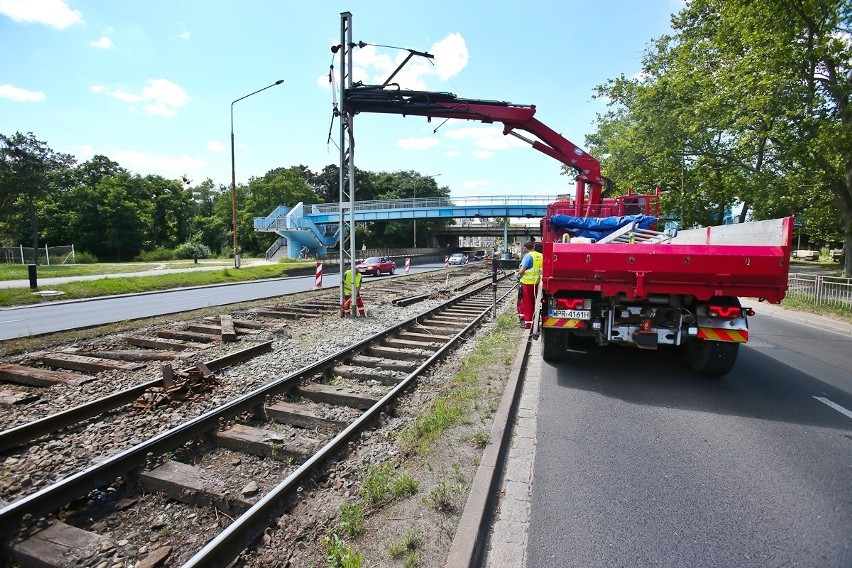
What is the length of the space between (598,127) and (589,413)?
47.5 meters

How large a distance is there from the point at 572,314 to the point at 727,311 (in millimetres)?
1861

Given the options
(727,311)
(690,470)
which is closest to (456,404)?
Result: (690,470)

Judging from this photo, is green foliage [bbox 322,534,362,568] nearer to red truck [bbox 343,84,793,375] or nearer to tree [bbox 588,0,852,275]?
red truck [bbox 343,84,793,375]

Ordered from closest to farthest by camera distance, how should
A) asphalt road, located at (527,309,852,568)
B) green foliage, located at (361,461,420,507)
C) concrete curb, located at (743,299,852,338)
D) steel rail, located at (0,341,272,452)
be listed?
asphalt road, located at (527,309,852,568) → green foliage, located at (361,461,420,507) → steel rail, located at (0,341,272,452) → concrete curb, located at (743,299,852,338)

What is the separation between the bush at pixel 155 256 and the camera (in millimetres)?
49219

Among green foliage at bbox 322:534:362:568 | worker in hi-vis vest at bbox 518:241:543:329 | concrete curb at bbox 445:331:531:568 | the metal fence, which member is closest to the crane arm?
worker in hi-vis vest at bbox 518:241:543:329

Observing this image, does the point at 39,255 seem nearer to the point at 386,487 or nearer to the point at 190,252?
the point at 190,252

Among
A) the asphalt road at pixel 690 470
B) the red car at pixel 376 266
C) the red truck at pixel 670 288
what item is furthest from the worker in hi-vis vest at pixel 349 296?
the red car at pixel 376 266

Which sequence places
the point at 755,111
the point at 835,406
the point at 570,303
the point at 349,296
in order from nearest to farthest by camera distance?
the point at 835,406
the point at 570,303
the point at 349,296
the point at 755,111

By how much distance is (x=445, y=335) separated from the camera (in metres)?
9.27

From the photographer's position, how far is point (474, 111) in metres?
10.5

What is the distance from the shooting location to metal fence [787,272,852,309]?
508 inches

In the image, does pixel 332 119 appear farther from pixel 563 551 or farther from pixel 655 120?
pixel 655 120

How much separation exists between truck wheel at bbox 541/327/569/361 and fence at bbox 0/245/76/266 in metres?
40.7
